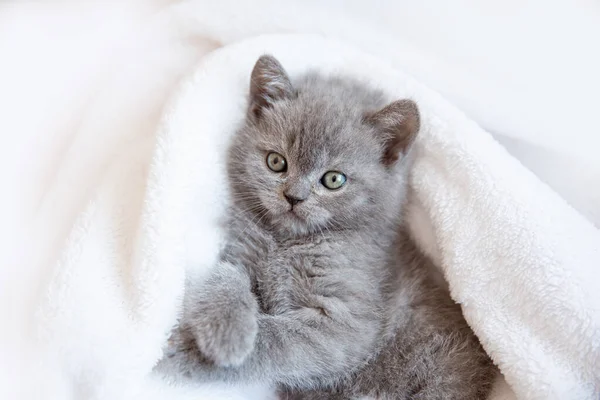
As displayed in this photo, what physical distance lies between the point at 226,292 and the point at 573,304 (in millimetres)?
751

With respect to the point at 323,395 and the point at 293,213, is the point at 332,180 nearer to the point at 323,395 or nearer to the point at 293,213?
the point at 293,213

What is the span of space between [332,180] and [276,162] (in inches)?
5.6

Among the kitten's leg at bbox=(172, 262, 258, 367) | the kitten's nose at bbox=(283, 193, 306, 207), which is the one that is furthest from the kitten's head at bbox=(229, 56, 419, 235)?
the kitten's leg at bbox=(172, 262, 258, 367)

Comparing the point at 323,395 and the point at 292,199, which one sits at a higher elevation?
the point at 292,199

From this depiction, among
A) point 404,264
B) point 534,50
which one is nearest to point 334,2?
point 534,50

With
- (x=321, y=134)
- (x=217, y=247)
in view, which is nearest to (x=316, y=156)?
(x=321, y=134)

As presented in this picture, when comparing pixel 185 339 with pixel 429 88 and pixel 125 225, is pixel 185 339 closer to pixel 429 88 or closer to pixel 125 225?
pixel 125 225

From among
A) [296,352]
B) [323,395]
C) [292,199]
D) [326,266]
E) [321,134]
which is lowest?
[323,395]

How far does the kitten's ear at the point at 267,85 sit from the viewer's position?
123 cm

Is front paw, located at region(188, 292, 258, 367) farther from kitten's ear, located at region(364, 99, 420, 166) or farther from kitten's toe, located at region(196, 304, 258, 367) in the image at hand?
kitten's ear, located at region(364, 99, 420, 166)

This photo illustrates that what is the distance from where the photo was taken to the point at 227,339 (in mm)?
1053

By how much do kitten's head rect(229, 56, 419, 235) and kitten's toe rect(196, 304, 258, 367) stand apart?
0.27 m

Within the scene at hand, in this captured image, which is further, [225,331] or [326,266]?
[326,266]

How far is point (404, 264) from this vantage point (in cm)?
136
